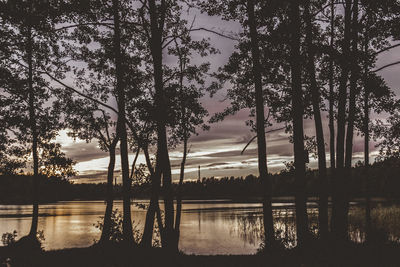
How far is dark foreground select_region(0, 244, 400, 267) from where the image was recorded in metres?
13.2

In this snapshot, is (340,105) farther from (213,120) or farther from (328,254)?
(213,120)

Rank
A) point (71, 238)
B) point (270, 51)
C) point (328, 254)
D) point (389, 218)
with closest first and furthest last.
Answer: point (328, 254) < point (270, 51) < point (389, 218) < point (71, 238)

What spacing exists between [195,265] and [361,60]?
10.2 meters

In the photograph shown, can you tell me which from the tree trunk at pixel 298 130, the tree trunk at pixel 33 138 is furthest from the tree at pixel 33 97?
the tree trunk at pixel 298 130

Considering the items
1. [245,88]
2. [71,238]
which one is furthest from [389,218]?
[71,238]

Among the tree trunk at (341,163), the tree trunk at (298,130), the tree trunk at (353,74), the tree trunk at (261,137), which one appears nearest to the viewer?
the tree trunk at (298,130)

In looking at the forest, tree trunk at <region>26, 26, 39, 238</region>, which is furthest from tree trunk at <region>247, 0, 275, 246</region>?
tree trunk at <region>26, 26, 39, 238</region>

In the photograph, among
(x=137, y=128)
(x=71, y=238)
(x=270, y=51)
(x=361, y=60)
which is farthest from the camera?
(x=71, y=238)

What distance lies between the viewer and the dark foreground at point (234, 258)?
13.2m

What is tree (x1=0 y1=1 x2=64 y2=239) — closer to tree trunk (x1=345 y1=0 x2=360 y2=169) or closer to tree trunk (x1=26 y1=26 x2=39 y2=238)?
tree trunk (x1=26 y1=26 x2=39 y2=238)

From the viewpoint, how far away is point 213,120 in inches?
773

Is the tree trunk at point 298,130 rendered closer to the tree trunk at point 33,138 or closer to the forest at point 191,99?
the forest at point 191,99

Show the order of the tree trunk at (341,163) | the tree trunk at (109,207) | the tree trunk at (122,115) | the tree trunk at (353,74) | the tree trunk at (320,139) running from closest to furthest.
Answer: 1. the tree trunk at (341,163)
2. the tree trunk at (353,74)
3. the tree trunk at (320,139)
4. the tree trunk at (122,115)
5. the tree trunk at (109,207)

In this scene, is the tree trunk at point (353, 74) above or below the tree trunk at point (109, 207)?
above
